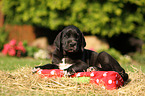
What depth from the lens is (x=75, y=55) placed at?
4203 millimetres

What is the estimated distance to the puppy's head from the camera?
3.90m

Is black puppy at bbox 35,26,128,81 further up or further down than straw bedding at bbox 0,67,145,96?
further up

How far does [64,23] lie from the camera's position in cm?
983

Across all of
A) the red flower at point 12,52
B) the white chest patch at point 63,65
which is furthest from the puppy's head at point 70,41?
the red flower at point 12,52

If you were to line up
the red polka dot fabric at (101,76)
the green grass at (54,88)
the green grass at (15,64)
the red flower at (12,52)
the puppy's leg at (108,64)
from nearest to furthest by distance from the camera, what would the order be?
the green grass at (54,88)
the red polka dot fabric at (101,76)
the puppy's leg at (108,64)
the green grass at (15,64)
the red flower at (12,52)

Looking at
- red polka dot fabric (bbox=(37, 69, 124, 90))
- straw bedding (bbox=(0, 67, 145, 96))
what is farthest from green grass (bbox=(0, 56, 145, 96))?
red polka dot fabric (bbox=(37, 69, 124, 90))

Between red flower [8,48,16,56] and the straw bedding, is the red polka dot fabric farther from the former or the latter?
red flower [8,48,16,56]

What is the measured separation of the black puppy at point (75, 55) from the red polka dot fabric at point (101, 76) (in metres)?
0.25

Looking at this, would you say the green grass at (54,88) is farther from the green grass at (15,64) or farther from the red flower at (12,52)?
the red flower at (12,52)

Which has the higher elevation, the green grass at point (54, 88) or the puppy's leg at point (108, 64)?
the puppy's leg at point (108, 64)

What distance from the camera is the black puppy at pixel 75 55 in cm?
393

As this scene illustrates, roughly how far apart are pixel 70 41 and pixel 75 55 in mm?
426

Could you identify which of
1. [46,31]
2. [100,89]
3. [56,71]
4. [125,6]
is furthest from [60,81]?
[46,31]

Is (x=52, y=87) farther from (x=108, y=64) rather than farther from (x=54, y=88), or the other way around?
(x=108, y=64)
